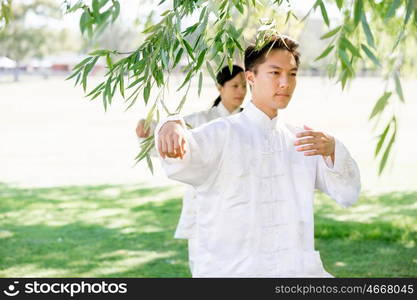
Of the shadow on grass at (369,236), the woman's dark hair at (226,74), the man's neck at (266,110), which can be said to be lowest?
the shadow on grass at (369,236)

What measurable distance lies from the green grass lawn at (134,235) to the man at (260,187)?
2.95 metres

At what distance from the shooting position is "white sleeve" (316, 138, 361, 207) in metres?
3.33

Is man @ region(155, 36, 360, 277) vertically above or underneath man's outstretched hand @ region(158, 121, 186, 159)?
underneath

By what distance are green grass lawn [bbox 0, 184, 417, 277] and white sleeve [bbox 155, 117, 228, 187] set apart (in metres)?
3.07

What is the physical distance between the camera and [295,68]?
3.32 m

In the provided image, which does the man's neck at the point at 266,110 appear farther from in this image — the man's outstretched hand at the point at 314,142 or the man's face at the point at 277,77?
the man's outstretched hand at the point at 314,142

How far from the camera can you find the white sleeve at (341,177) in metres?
3.33

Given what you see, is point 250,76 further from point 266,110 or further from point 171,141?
point 171,141

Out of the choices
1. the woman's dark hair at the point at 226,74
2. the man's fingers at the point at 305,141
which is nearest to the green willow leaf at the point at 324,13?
the man's fingers at the point at 305,141

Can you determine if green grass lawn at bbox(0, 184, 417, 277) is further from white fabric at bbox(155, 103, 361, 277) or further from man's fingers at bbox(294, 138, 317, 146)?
man's fingers at bbox(294, 138, 317, 146)

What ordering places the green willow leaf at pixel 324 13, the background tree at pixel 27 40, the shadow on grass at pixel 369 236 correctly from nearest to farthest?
the green willow leaf at pixel 324 13 → the shadow on grass at pixel 369 236 → the background tree at pixel 27 40

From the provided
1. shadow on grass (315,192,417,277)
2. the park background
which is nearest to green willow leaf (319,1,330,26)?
the park background

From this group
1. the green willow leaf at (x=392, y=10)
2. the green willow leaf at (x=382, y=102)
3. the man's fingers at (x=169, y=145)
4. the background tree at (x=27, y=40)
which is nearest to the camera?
the green willow leaf at (x=392, y=10)

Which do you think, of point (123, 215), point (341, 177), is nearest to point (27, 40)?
point (123, 215)
